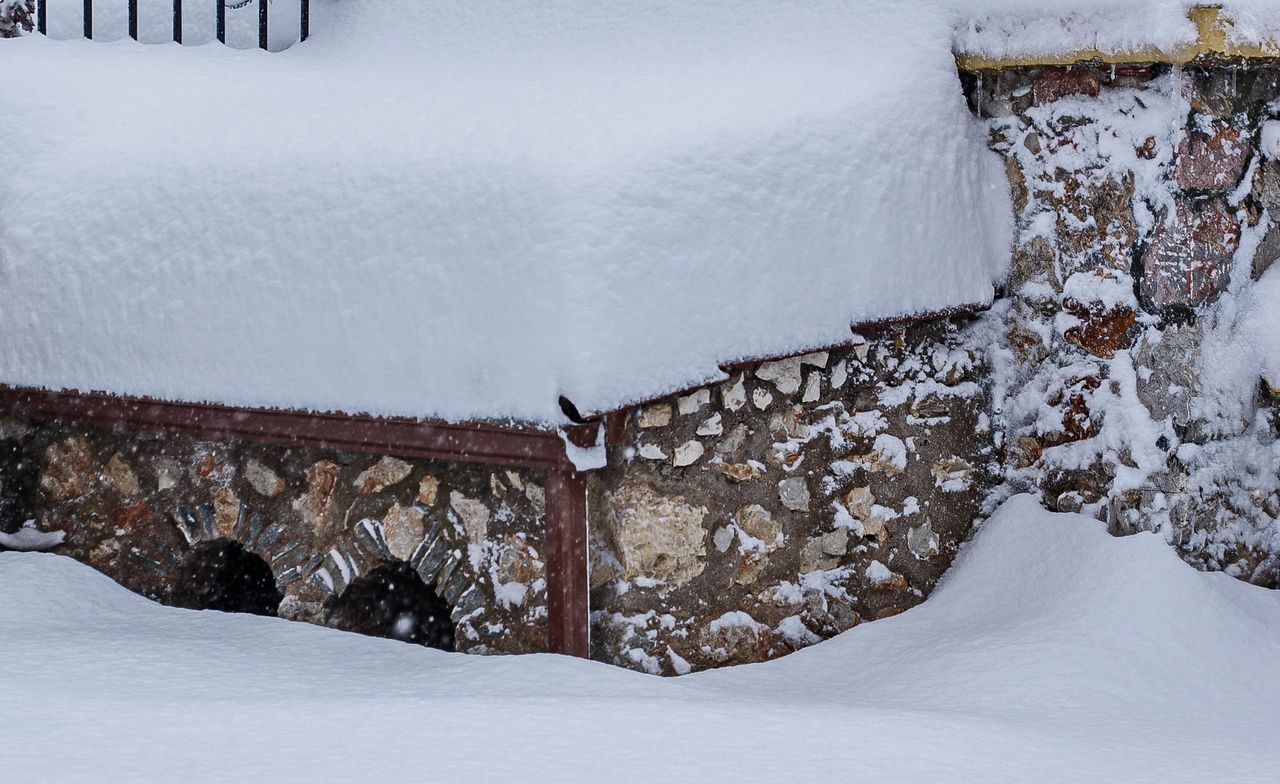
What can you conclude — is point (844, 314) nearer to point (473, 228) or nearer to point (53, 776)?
point (473, 228)

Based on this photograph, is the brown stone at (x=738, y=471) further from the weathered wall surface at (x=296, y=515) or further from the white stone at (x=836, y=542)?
the weathered wall surface at (x=296, y=515)

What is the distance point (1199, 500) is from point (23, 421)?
3109 millimetres

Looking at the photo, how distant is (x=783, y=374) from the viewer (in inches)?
122

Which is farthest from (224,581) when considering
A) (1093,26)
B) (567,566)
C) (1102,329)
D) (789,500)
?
(1093,26)

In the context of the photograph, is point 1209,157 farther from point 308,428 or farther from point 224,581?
point 224,581

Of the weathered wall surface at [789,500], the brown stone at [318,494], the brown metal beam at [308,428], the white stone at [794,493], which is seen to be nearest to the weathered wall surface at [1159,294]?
the weathered wall surface at [789,500]

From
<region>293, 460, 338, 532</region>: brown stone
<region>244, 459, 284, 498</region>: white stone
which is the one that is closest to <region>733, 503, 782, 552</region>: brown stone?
<region>293, 460, 338, 532</region>: brown stone

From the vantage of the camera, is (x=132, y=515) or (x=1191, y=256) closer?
(x=1191, y=256)

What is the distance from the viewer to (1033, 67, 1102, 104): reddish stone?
10.5 ft

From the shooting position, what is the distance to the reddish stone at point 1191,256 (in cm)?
315

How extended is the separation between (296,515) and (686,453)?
101 centimetres

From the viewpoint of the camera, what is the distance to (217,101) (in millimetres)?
3592

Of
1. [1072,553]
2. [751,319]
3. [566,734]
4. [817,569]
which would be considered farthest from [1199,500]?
[566,734]

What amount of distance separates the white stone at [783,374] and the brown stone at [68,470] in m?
1.85
